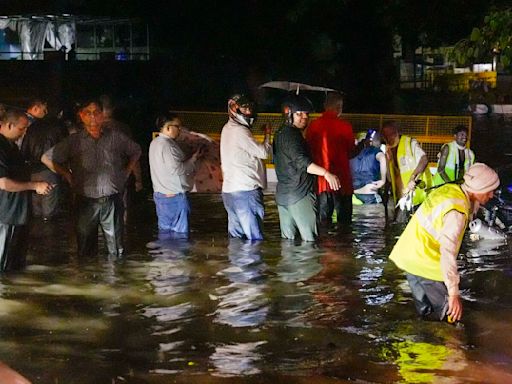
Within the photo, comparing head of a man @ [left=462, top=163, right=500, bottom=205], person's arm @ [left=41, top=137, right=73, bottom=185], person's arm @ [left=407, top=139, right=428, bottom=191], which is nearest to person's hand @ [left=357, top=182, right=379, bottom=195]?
person's arm @ [left=407, top=139, right=428, bottom=191]

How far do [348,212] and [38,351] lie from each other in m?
6.53

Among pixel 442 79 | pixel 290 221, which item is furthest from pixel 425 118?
pixel 442 79

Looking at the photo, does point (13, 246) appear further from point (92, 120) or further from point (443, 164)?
point (443, 164)

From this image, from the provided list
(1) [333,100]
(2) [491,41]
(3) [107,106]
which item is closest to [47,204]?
(3) [107,106]

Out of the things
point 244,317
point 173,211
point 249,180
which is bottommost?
point 244,317

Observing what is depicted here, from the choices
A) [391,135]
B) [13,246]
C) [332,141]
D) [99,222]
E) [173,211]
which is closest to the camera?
[13,246]

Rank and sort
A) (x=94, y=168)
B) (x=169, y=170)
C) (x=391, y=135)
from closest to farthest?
(x=94, y=168), (x=169, y=170), (x=391, y=135)

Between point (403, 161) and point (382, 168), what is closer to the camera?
point (403, 161)

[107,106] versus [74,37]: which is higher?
[74,37]

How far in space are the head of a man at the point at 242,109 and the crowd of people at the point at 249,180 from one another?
0.01m

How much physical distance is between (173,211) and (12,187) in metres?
2.94

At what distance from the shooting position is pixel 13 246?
35.3 feet

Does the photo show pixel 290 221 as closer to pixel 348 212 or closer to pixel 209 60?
pixel 348 212

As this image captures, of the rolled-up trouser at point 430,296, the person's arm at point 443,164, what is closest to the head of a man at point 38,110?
the person's arm at point 443,164
